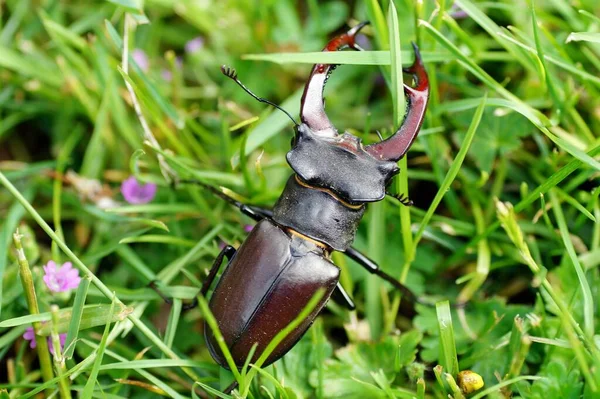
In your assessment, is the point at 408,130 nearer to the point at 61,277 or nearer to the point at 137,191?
the point at 137,191

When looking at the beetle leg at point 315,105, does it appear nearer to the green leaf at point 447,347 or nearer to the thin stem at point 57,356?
the green leaf at point 447,347

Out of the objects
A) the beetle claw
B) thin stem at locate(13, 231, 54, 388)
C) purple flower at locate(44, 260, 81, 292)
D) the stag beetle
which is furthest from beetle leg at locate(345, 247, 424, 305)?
thin stem at locate(13, 231, 54, 388)

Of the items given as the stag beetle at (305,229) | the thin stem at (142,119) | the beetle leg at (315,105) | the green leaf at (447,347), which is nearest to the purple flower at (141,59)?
the thin stem at (142,119)

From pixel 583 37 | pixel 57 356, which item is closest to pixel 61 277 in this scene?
pixel 57 356

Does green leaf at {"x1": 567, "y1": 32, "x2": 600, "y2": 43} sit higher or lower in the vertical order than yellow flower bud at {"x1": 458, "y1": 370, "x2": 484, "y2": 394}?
higher

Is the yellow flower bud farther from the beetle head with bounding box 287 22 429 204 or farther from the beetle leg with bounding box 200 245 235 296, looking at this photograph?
the beetle leg with bounding box 200 245 235 296

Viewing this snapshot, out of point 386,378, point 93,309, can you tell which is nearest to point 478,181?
point 386,378

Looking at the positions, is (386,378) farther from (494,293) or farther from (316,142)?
(316,142)
